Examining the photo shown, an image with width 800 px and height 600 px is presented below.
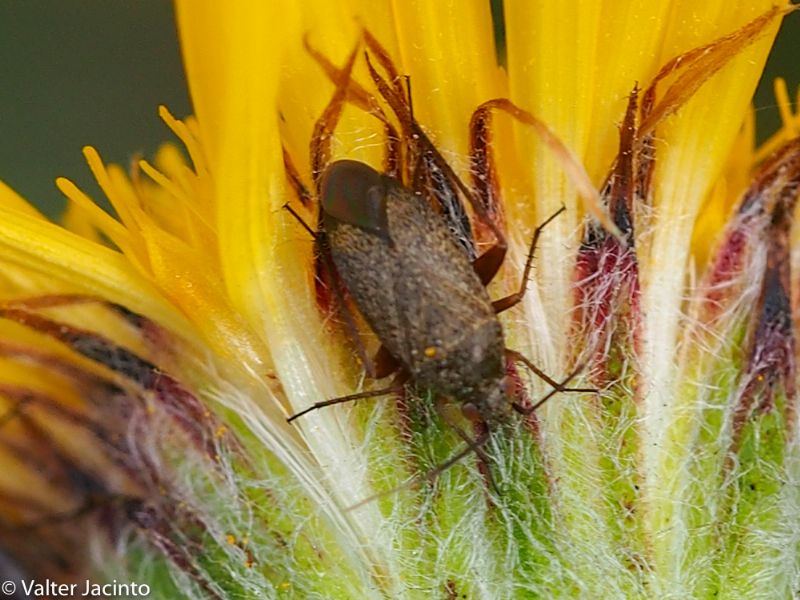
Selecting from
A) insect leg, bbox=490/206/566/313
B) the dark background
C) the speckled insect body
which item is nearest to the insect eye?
the speckled insect body

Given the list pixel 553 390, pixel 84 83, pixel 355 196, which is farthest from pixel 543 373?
pixel 84 83

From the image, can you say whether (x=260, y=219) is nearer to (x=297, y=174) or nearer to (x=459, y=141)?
(x=297, y=174)

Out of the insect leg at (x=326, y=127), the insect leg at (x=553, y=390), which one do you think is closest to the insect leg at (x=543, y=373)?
the insect leg at (x=553, y=390)

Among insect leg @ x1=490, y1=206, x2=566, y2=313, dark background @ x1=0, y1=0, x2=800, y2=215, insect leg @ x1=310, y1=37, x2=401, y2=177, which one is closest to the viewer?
insect leg @ x1=310, y1=37, x2=401, y2=177

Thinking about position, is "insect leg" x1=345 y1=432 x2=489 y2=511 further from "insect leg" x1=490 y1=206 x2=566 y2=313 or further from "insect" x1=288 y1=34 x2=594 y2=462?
"insect leg" x1=490 y1=206 x2=566 y2=313

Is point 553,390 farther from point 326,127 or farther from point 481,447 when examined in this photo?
point 326,127

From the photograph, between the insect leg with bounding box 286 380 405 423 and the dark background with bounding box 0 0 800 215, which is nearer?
the insect leg with bounding box 286 380 405 423

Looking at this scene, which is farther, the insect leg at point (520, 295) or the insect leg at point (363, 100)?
the insect leg at point (520, 295)

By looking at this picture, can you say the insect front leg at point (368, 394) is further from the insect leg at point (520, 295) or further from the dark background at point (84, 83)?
the dark background at point (84, 83)
